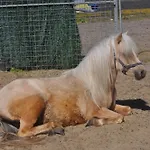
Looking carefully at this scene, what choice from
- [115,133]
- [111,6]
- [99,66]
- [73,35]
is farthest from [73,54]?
[115,133]

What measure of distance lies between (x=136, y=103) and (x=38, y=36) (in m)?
4.28

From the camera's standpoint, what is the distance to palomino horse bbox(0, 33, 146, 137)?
6.44 metres

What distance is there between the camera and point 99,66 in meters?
6.73

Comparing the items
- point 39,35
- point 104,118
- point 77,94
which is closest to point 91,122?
point 104,118

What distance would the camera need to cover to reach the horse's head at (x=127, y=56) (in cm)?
665

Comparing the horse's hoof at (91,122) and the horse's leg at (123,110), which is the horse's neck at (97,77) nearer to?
the horse's hoof at (91,122)

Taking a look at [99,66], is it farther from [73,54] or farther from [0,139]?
[73,54]

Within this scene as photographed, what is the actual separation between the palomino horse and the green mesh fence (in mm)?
4926

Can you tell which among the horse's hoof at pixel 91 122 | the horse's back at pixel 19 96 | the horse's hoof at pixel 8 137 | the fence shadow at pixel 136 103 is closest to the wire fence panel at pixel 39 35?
the fence shadow at pixel 136 103

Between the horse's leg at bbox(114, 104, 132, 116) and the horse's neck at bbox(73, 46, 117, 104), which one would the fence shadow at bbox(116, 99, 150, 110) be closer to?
the horse's leg at bbox(114, 104, 132, 116)

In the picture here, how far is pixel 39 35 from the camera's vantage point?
11680 millimetres

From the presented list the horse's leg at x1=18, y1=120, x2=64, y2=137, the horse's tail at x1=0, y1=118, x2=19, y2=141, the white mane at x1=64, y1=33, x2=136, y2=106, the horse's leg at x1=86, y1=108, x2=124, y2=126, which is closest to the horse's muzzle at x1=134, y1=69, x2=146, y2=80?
the white mane at x1=64, y1=33, x2=136, y2=106

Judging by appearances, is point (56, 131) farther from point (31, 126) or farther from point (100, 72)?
point (100, 72)

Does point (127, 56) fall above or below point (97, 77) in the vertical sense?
above
